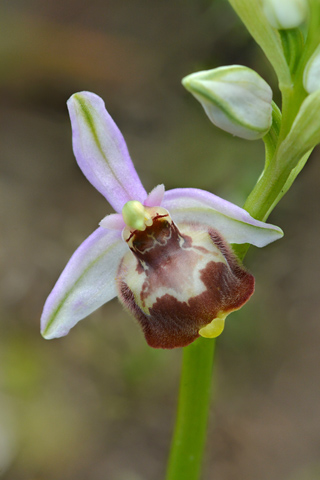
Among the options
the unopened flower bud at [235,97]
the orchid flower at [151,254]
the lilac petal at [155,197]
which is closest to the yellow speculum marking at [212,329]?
the orchid flower at [151,254]

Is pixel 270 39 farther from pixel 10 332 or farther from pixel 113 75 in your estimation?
pixel 113 75

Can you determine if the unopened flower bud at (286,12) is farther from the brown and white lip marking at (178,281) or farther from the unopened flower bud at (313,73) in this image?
the brown and white lip marking at (178,281)

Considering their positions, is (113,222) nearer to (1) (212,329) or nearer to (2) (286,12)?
(1) (212,329)

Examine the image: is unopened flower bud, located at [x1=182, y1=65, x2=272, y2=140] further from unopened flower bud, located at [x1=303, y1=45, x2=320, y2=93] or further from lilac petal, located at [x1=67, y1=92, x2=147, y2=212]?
lilac petal, located at [x1=67, y1=92, x2=147, y2=212]

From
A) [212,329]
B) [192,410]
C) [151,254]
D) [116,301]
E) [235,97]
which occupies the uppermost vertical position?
[235,97]

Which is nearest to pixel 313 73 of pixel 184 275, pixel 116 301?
pixel 184 275

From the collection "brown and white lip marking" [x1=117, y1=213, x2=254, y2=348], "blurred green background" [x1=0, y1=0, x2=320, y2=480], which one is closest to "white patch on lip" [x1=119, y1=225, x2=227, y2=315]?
"brown and white lip marking" [x1=117, y1=213, x2=254, y2=348]
